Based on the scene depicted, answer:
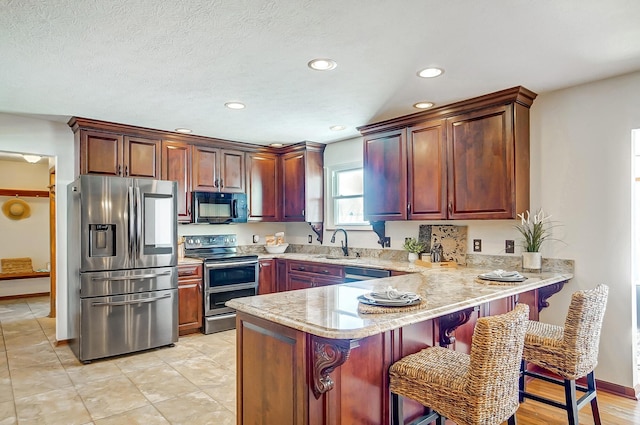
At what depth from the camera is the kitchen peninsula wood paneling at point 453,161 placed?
3174 millimetres

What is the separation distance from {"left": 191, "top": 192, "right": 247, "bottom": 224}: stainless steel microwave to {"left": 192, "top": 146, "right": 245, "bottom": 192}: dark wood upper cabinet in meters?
0.08

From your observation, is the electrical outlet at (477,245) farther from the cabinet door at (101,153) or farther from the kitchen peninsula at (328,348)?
the cabinet door at (101,153)

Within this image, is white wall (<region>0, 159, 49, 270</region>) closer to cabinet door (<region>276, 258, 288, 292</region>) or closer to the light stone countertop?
cabinet door (<region>276, 258, 288, 292</region>)

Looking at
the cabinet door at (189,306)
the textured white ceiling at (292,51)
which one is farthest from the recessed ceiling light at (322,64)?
the cabinet door at (189,306)

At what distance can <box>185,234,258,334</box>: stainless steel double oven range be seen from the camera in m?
4.61

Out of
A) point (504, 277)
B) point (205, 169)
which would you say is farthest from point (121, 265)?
point (504, 277)

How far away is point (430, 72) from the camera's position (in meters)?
2.77

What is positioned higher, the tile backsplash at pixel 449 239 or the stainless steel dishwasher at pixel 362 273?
the tile backsplash at pixel 449 239

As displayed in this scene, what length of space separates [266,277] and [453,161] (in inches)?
109

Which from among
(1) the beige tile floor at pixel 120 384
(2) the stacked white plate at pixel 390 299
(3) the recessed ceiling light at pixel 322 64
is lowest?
(1) the beige tile floor at pixel 120 384

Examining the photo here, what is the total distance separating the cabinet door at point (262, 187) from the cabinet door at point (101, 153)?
1606mm

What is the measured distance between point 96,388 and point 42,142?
2.51 m

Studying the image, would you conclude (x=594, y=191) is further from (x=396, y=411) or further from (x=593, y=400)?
(x=396, y=411)

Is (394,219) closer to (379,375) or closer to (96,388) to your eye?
(379,375)
